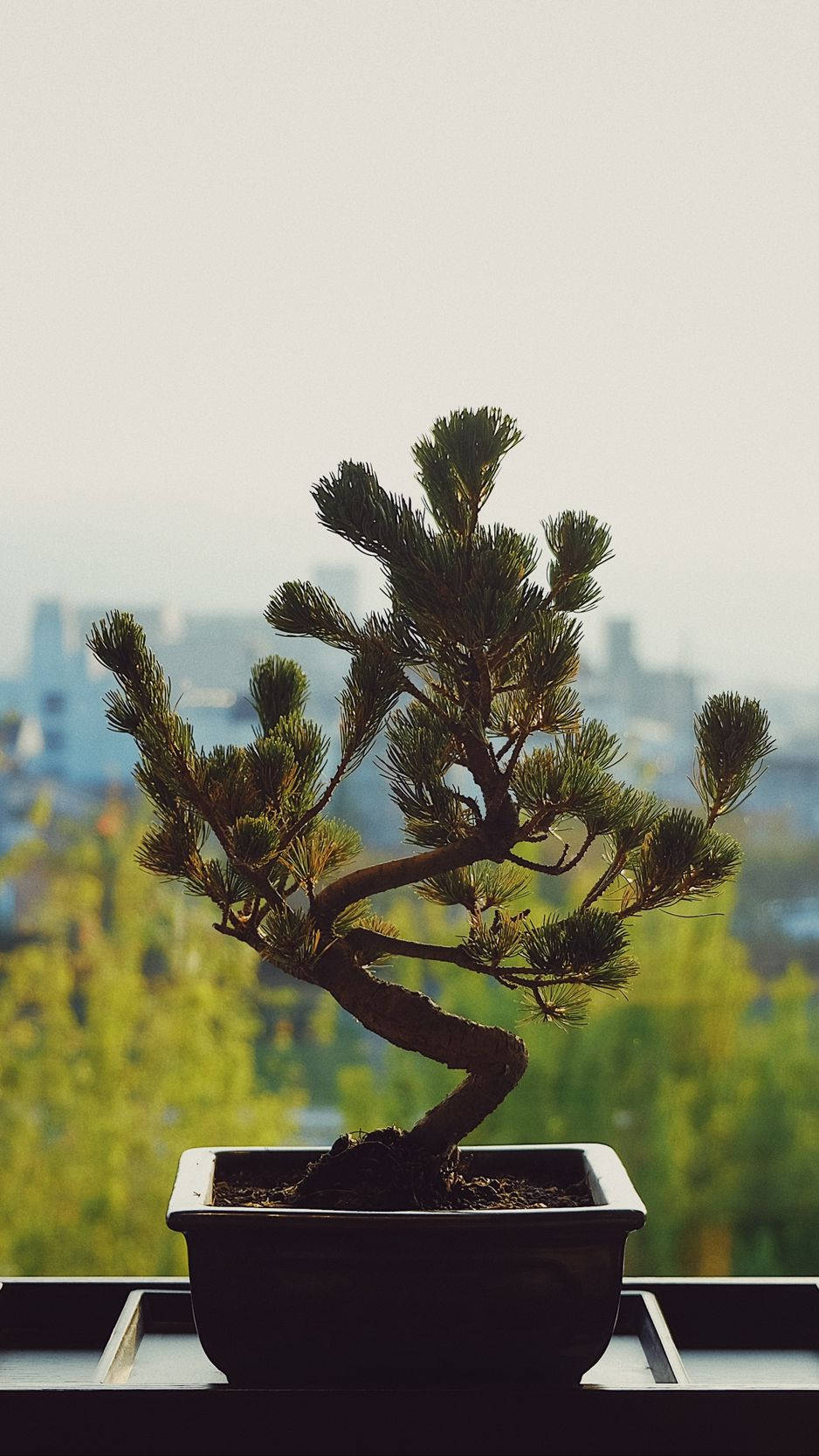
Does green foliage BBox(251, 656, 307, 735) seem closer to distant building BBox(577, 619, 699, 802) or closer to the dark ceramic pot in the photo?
the dark ceramic pot

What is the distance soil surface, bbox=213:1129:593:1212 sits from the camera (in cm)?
106

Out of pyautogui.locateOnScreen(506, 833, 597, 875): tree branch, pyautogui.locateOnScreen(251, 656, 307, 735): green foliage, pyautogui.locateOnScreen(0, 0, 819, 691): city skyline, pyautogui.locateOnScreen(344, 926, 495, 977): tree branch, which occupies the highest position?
pyautogui.locateOnScreen(0, 0, 819, 691): city skyline

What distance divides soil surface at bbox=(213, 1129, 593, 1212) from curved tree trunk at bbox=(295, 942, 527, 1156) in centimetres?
3

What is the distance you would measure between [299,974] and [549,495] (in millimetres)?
1312

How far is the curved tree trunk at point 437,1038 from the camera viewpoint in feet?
3.65

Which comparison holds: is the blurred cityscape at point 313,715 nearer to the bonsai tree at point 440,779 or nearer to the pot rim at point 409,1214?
the bonsai tree at point 440,779

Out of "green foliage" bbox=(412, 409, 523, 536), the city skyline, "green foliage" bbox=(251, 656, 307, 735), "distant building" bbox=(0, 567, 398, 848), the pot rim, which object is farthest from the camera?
"distant building" bbox=(0, 567, 398, 848)

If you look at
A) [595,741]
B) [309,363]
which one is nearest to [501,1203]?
[595,741]

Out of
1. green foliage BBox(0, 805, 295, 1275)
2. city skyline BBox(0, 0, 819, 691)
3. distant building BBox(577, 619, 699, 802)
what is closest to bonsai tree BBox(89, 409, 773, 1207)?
city skyline BBox(0, 0, 819, 691)

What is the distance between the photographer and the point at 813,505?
2.34 meters

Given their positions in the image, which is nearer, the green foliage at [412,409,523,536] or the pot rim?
the pot rim

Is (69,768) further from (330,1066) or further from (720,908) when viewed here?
(720,908)

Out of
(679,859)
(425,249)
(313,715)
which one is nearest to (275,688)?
(679,859)

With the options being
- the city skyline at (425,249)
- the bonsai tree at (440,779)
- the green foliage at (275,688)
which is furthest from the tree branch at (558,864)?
the city skyline at (425,249)
